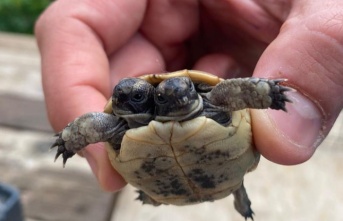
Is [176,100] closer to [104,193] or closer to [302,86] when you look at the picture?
[302,86]

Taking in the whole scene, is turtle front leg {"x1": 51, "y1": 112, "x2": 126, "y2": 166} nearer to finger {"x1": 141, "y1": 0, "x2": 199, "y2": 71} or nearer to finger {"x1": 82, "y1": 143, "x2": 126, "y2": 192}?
finger {"x1": 82, "y1": 143, "x2": 126, "y2": 192}

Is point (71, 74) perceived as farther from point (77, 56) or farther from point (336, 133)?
point (336, 133)

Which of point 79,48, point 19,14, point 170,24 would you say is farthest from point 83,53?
point 19,14

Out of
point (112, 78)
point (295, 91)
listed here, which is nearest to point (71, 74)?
point (112, 78)

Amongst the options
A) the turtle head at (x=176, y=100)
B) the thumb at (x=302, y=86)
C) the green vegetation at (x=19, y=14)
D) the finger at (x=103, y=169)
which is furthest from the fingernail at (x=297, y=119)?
the green vegetation at (x=19, y=14)

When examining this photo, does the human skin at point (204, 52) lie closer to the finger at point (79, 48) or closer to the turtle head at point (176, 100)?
the finger at point (79, 48)

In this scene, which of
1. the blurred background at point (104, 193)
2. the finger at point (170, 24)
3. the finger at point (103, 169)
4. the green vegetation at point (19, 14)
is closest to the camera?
the finger at point (103, 169)
